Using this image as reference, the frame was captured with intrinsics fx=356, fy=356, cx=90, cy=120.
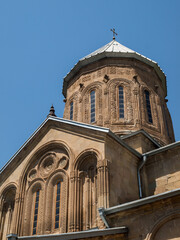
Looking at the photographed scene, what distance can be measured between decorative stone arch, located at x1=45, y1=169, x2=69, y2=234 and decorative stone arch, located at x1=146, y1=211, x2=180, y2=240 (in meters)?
3.49

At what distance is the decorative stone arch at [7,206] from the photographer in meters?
14.6

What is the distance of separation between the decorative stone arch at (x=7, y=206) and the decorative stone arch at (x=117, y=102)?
5779 mm

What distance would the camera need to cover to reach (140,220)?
10.2m

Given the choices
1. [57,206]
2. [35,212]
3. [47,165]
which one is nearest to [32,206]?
[35,212]

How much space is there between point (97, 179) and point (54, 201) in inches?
81.4

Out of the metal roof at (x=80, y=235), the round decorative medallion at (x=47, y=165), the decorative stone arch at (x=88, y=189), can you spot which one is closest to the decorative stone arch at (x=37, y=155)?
the round decorative medallion at (x=47, y=165)

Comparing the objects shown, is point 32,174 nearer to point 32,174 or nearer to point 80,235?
point 32,174

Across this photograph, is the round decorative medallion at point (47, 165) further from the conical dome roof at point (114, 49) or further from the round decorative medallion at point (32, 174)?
the conical dome roof at point (114, 49)

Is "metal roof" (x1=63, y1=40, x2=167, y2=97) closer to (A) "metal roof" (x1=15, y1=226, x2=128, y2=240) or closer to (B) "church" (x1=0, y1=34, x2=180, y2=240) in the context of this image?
(B) "church" (x1=0, y1=34, x2=180, y2=240)

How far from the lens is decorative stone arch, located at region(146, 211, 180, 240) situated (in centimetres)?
952

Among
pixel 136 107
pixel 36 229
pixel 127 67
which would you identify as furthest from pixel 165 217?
pixel 127 67

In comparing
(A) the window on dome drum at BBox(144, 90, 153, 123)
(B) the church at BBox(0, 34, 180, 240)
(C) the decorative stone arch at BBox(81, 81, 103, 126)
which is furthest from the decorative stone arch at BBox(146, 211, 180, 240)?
(A) the window on dome drum at BBox(144, 90, 153, 123)

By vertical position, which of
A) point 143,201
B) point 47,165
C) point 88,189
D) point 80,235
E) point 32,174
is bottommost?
point 80,235

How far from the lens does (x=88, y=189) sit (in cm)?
1257
